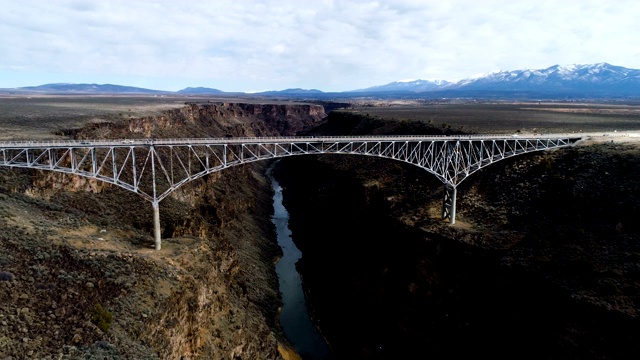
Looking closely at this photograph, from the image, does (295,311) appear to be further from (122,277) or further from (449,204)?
(122,277)

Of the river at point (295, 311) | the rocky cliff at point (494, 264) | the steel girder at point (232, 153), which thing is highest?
the steel girder at point (232, 153)

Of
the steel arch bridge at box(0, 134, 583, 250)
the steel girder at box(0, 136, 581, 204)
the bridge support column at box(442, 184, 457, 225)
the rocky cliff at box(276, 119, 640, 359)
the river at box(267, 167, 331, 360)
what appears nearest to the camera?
the rocky cliff at box(276, 119, 640, 359)

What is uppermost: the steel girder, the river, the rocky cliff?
the steel girder

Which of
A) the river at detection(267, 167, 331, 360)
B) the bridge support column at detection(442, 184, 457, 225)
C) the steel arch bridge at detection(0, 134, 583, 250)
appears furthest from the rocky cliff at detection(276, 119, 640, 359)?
the steel arch bridge at detection(0, 134, 583, 250)

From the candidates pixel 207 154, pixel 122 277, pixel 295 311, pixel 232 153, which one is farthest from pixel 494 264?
pixel 232 153

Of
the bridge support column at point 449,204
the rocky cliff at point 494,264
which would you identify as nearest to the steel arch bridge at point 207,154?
the bridge support column at point 449,204

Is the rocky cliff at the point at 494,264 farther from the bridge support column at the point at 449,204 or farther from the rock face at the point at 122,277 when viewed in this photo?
the rock face at the point at 122,277

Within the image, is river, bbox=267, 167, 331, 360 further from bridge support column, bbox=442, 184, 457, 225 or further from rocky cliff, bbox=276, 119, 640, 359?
bridge support column, bbox=442, 184, 457, 225
